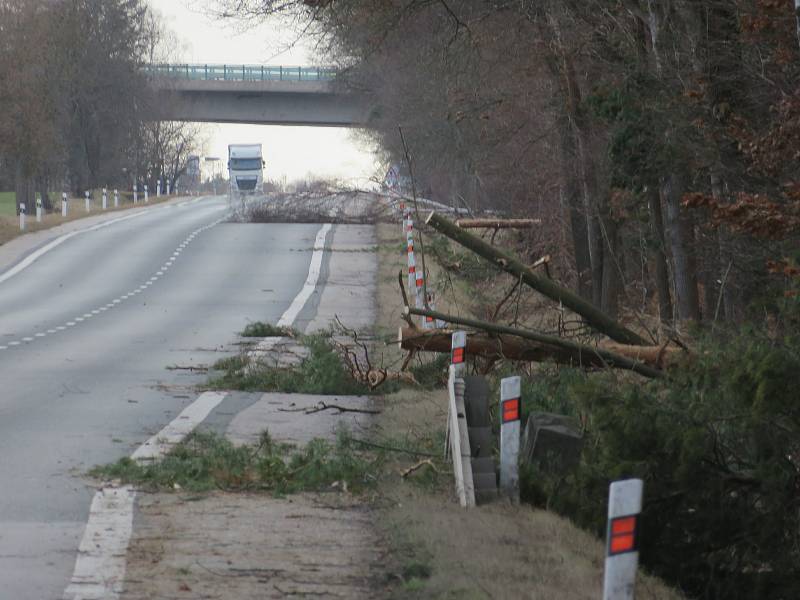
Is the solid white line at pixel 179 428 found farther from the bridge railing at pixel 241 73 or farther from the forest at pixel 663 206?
the bridge railing at pixel 241 73

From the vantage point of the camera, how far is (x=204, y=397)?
1481cm

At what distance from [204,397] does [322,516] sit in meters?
5.86

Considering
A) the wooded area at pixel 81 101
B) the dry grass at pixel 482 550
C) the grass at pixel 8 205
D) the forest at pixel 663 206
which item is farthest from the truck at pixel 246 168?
the dry grass at pixel 482 550

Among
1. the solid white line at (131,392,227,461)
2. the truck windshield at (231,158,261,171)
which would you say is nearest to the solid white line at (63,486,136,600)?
the solid white line at (131,392,227,461)

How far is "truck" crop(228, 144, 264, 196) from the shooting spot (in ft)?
241

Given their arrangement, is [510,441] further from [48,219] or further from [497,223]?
[48,219]

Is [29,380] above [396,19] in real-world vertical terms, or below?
below

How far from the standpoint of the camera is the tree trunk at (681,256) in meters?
20.0

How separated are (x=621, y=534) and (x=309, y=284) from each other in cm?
2565

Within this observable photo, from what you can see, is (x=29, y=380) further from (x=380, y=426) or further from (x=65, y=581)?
(x=65, y=581)

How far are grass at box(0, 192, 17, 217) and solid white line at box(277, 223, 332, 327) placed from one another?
19051 millimetres

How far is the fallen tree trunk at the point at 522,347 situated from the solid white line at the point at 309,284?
29.7 ft

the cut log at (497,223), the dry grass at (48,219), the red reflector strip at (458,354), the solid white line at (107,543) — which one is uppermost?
the cut log at (497,223)

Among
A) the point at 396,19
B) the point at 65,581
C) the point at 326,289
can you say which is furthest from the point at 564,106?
the point at 65,581
